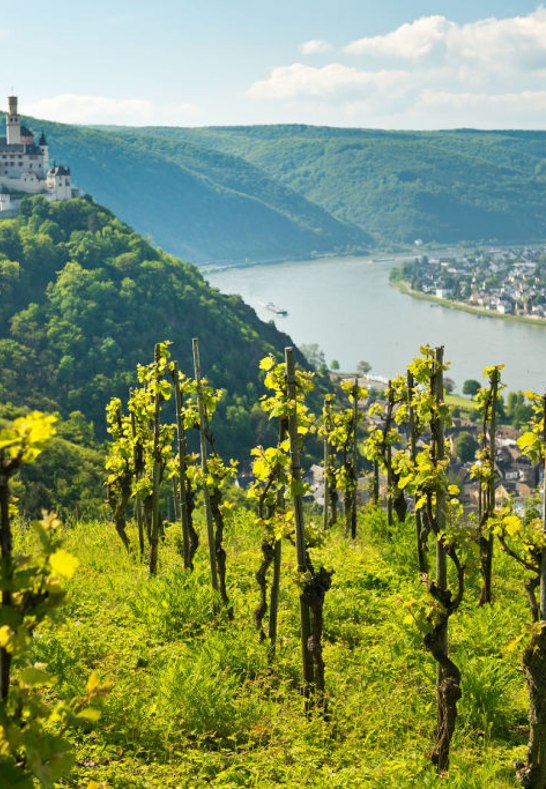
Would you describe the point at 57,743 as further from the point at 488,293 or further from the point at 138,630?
the point at 488,293

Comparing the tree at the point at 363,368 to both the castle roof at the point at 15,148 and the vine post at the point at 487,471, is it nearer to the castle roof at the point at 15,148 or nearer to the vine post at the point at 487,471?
the castle roof at the point at 15,148

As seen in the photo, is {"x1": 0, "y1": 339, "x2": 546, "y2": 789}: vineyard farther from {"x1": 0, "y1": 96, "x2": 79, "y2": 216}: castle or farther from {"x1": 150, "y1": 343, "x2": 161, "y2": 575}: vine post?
{"x1": 0, "y1": 96, "x2": 79, "y2": 216}: castle

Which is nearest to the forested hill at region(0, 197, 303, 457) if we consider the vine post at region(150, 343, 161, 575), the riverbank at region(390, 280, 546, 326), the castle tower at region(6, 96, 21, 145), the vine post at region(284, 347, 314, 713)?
the castle tower at region(6, 96, 21, 145)

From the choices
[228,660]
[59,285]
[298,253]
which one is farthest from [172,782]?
[298,253]

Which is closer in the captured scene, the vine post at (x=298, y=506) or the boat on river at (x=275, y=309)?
the vine post at (x=298, y=506)

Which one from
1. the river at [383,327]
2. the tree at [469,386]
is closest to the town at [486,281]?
the river at [383,327]
